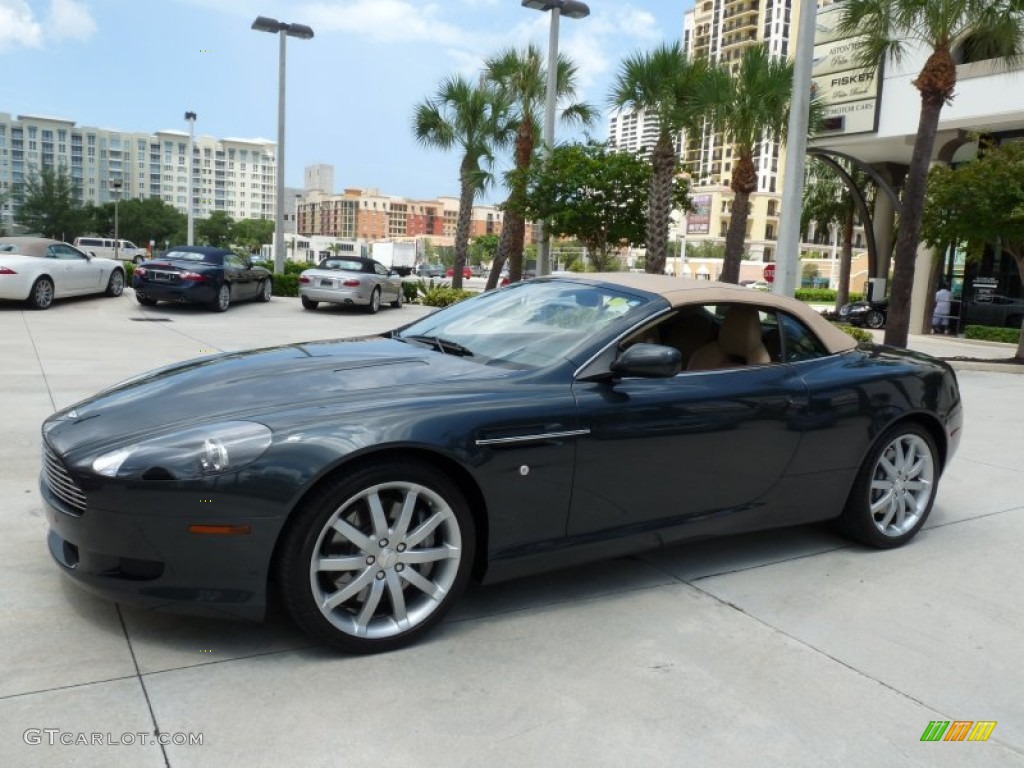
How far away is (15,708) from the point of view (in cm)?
258

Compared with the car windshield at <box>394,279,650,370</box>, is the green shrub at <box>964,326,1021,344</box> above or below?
below

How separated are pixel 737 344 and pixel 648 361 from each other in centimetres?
102

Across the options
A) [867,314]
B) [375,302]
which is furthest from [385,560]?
[867,314]

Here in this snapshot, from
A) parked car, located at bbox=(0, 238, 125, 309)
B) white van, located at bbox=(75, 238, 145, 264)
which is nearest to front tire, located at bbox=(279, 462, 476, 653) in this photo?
parked car, located at bbox=(0, 238, 125, 309)

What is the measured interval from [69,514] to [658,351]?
7.49ft

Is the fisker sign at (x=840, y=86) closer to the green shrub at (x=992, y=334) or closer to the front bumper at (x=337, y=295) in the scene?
the green shrub at (x=992, y=334)

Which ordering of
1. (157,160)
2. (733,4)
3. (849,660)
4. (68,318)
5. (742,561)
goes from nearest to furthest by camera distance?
(849,660), (742,561), (68,318), (157,160), (733,4)

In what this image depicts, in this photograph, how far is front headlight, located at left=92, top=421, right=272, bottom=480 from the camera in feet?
9.12

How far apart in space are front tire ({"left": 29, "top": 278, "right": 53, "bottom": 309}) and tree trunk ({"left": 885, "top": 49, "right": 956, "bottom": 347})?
605 inches

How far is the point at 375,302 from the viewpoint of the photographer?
1991cm

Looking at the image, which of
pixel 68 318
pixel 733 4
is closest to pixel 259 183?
pixel 733 4

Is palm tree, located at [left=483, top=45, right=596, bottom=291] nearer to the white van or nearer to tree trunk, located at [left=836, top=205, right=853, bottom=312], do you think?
tree trunk, located at [left=836, top=205, right=853, bottom=312]

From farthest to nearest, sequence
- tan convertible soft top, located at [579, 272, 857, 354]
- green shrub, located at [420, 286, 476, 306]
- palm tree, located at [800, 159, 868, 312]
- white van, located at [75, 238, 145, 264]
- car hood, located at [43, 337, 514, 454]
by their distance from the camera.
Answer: white van, located at [75, 238, 145, 264] < palm tree, located at [800, 159, 868, 312] < green shrub, located at [420, 286, 476, 306] < tan convertible soft top, located at [579, 272, 857, 354] < car hood, located at [43, 337, 514, 454]

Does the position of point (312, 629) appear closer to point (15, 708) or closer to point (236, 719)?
point (236, 719)
